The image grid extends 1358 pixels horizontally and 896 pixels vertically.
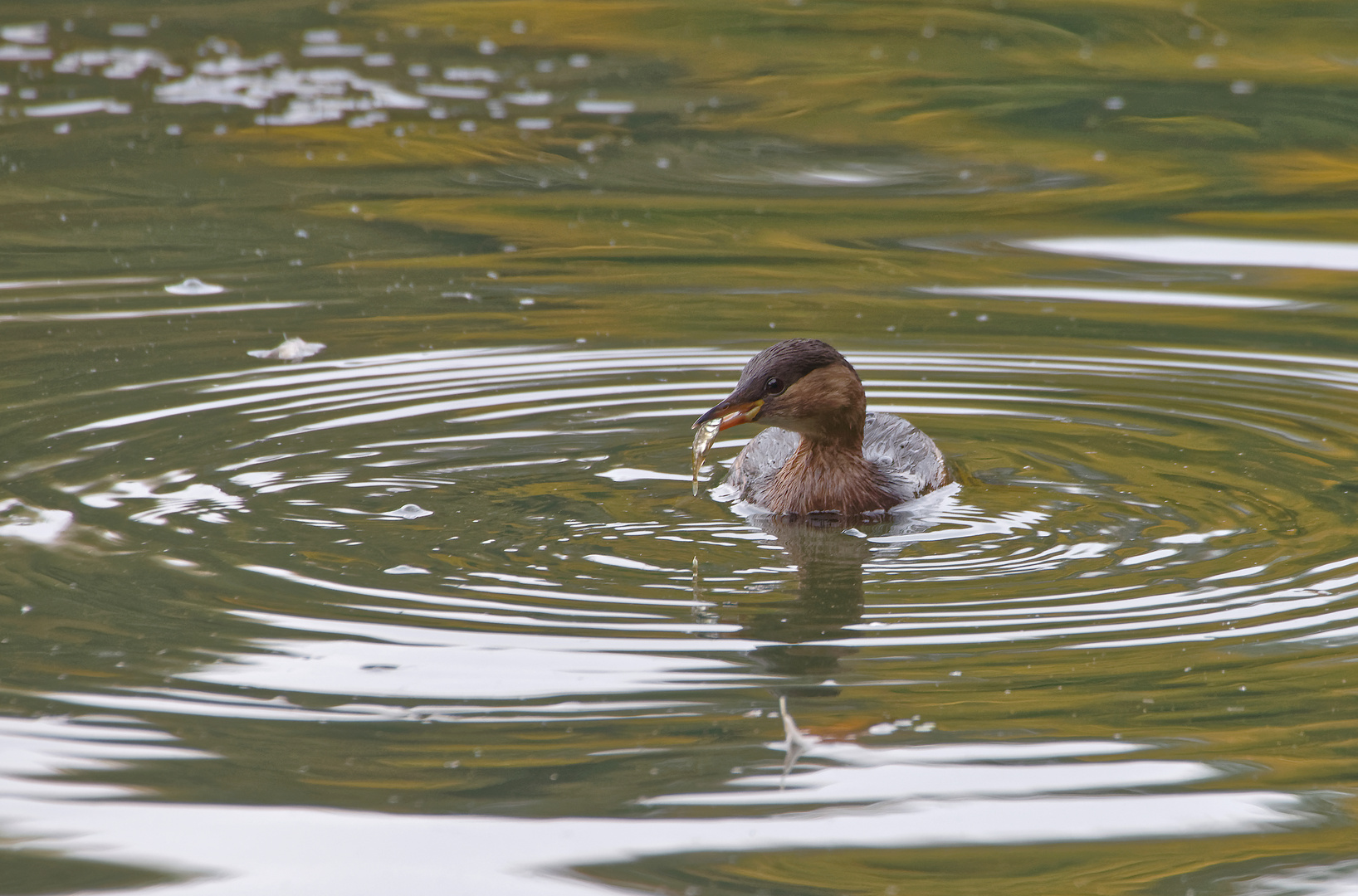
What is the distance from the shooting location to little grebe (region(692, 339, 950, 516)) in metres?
8.02

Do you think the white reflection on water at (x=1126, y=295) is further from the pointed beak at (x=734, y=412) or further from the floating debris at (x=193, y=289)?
the floating debris at (x=193, y=289)

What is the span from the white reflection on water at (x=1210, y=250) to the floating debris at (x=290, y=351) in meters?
5.18

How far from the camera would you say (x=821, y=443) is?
8438 mm

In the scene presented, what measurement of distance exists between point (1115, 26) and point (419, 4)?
680 cm

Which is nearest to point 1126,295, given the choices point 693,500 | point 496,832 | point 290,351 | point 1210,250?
point 1210,250

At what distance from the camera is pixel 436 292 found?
1192 cm

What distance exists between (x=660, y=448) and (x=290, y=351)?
2.59 metres

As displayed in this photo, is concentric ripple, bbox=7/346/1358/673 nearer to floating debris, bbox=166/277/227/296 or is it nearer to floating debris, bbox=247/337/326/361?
floating debris, bbox=247/337/326/361

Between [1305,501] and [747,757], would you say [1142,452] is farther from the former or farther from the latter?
[747,757]

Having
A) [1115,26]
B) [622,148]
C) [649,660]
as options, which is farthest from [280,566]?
[1115,26]

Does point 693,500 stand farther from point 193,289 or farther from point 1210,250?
point 1210,250

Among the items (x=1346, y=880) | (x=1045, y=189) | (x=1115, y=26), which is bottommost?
(x=1346, y=880)

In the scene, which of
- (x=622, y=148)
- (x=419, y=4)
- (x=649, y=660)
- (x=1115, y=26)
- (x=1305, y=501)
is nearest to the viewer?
(x=649, y=660)

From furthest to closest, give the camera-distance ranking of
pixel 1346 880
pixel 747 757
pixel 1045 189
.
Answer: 1. pixel 1045 189
2. pixel 747 757
3. pixel 1346 880
